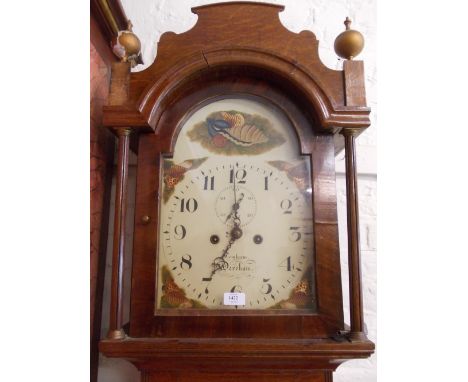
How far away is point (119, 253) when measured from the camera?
0.66 m

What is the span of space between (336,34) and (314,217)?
589 mm

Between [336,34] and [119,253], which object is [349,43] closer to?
[336,34]

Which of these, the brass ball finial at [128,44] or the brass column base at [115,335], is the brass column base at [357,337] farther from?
the brass ball finial at [128,44]

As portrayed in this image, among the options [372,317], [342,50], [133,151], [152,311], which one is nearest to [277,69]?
[342,50]

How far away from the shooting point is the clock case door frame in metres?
0.68

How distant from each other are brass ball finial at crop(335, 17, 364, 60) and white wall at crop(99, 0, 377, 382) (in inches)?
11.2

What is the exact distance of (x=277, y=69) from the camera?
2.32ft

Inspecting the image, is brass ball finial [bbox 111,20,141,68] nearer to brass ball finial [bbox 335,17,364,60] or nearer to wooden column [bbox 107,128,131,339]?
wooden column [bbox 107,128,131,339]

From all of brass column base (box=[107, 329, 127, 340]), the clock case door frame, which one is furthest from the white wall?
brass column base (box=[107, 329, 127, 340])

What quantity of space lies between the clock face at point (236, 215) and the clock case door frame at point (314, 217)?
16mm

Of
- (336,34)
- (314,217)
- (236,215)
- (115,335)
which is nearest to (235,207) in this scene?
(236,215)

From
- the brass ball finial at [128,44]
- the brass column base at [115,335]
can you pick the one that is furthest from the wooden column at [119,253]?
the brass ball finial at [128,44]

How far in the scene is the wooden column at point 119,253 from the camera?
65 centimetres

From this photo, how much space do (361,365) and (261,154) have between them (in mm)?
580
